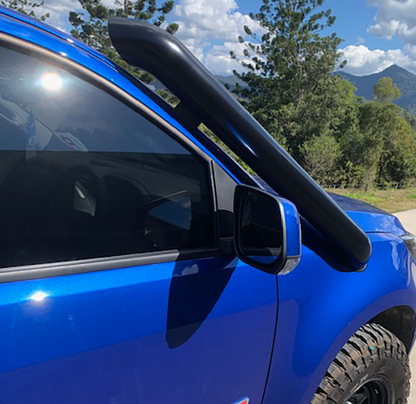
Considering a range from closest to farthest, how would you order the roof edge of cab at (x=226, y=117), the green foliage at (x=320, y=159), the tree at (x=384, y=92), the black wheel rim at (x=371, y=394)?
the roof edge of cab at (x=226, y=117) → the black wheel rim at (x=371, y=394) → the green foliage at (x=320, y=159) → the tree at (x=384, y=92)

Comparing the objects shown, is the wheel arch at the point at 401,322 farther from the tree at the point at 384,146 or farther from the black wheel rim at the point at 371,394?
the tree at the point at 384,146

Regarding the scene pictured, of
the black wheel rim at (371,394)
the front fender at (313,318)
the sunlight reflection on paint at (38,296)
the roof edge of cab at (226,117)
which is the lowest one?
the black wheel rim at (371,394)

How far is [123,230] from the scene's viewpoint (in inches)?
49.9

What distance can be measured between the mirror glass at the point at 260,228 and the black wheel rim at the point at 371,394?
114 cm

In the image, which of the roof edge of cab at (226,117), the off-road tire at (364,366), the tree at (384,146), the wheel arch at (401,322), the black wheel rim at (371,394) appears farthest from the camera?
the tree at (384,146)

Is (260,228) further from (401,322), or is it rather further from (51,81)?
(401,322)

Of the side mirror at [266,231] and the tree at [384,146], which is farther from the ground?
the tree at [384,146]

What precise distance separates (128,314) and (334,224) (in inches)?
31.5

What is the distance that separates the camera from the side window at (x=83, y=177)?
113 centimetres

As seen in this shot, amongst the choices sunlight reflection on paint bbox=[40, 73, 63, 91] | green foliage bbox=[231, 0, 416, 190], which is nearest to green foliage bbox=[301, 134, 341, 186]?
green foliage bbox=[231, 0, 416, 190]

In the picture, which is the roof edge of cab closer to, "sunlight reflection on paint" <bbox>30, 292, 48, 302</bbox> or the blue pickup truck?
the blue pickup truck

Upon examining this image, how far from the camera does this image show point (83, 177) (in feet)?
4.25

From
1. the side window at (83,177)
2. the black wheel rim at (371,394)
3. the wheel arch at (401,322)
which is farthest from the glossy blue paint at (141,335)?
the wheel arch at (401,322)

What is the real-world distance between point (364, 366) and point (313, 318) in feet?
1.49
